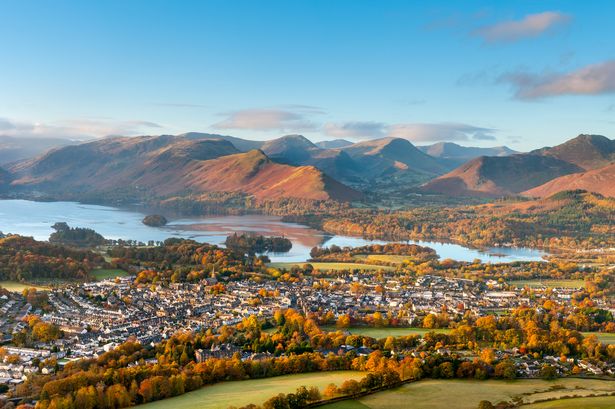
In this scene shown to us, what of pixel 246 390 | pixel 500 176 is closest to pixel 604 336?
pixel 246 390

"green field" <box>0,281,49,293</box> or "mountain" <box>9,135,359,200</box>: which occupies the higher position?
"mountain" <box>9,135,359,200</box>

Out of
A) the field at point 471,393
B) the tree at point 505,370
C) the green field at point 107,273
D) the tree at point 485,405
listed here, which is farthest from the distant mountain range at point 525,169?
the tree at point 485,405

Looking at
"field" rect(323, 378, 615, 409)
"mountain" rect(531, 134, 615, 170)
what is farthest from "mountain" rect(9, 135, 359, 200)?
"field" rect(323, 378, 615, 409)

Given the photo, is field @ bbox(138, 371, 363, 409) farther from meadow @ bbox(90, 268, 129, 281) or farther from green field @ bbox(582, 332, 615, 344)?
meadow @ bbox(90, 268, 129, 281)

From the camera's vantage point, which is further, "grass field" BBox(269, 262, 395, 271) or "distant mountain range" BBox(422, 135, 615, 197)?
"distant mountain range" BBox(422, 135, 615, 197)

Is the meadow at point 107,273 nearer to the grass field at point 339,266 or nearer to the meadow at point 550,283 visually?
the grass field at point 339,266

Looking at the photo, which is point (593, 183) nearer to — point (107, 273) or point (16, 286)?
point (107, 273)
